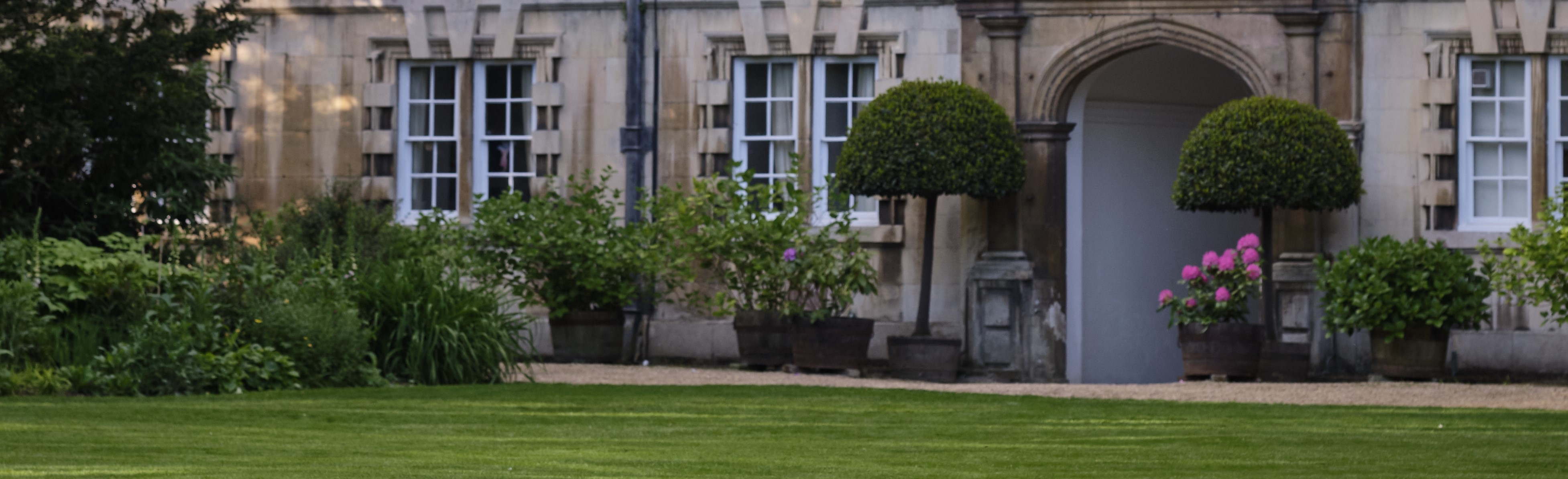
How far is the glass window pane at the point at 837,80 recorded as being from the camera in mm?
15000

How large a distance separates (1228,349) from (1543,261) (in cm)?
218

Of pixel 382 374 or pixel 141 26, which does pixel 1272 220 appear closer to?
pixel 382 374

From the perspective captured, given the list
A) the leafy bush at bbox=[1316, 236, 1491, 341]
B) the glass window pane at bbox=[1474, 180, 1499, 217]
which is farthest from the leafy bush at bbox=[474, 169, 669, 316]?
the glass window pane at bbox=[1474, 180, 1499, 217]

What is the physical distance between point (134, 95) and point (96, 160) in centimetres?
76

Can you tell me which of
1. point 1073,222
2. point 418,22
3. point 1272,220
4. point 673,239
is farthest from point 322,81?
point 1272,220

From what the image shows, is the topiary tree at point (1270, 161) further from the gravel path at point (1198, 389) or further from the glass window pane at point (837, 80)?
the glass window pane at point (837, 80)

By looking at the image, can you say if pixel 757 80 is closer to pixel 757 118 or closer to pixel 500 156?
pixel 757 118

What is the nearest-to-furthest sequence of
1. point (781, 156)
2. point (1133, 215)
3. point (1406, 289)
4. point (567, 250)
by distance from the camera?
point (1406, 289), point (567, 250), point (781, 156), point (1133, 215)

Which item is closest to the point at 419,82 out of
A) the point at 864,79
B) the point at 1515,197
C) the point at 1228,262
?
the point at 864,79

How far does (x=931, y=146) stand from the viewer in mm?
13516

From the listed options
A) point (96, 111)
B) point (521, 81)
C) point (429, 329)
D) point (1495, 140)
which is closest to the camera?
point (429, 329)

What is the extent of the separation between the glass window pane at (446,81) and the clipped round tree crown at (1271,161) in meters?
6.06

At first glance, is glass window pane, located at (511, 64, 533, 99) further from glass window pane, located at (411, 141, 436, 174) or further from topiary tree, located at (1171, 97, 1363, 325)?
topiary tree, located at (1171, 97, 1363, 325)

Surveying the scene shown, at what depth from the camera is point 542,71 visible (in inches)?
607
